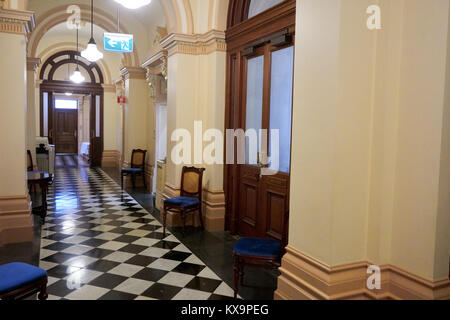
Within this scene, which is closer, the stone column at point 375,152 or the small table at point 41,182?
the stone column at point 375,152

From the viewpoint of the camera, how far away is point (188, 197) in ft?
20.1

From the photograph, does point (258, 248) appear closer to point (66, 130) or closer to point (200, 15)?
point (200, 15)

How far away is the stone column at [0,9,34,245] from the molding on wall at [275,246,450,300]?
4.21 m

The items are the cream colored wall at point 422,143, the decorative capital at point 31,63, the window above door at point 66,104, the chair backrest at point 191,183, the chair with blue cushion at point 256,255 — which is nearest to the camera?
the cream colored wall at point 422,143

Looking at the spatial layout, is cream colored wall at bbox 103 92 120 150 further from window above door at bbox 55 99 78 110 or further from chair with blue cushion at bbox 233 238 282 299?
chair with blue cushion at bbox 233 238 282 299

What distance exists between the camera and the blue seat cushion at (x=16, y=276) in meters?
2.68

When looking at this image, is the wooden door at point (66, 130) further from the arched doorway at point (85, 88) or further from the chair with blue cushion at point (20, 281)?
the chair with blue cushion at point (20, 281)

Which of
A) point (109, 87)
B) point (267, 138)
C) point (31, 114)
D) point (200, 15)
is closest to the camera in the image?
point (267, 138)

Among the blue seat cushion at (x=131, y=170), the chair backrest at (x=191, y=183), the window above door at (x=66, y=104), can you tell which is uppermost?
the window above door at (x=66, y=104)

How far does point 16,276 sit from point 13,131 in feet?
10.5

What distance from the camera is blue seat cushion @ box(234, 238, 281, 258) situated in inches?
A: 142

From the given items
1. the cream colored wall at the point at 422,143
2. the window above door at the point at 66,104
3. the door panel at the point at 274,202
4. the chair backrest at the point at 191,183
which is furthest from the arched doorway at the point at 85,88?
the cream colored wall at the point at 422,143

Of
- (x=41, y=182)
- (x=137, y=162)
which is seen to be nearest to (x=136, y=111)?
(x=137, y=162)
